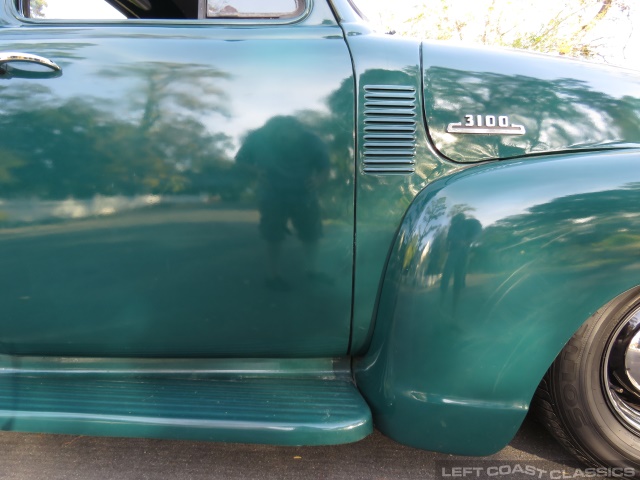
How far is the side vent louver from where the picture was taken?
4.73 ft

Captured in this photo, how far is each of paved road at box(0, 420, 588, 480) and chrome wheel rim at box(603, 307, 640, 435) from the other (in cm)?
29

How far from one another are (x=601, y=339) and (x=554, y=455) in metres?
0.56

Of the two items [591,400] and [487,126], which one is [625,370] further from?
[487,126]

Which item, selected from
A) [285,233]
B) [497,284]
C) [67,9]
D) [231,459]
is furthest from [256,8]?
[231,459]

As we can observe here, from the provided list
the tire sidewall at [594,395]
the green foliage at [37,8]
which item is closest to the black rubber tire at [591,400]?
the tire sidewall at [594,395]

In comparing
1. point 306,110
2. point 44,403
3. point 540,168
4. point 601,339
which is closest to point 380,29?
point 306,110

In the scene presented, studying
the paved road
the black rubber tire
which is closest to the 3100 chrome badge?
the black rubber tire

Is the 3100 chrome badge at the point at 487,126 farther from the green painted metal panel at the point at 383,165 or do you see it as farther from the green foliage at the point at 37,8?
the green foliage at the point at 37,8

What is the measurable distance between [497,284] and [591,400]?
51 centimetres

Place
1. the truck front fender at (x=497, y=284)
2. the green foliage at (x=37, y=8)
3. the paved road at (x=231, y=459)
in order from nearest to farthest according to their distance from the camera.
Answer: the truck front fender at (x=497, y=284), the paved road at (x=231, y=459), the green foliage at (x=37, y=8)

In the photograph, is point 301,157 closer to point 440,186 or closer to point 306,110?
point 306,110

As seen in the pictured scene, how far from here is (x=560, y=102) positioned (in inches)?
58.6

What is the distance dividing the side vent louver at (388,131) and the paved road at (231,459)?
0.99m

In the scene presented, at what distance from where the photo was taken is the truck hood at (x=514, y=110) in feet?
4.80
